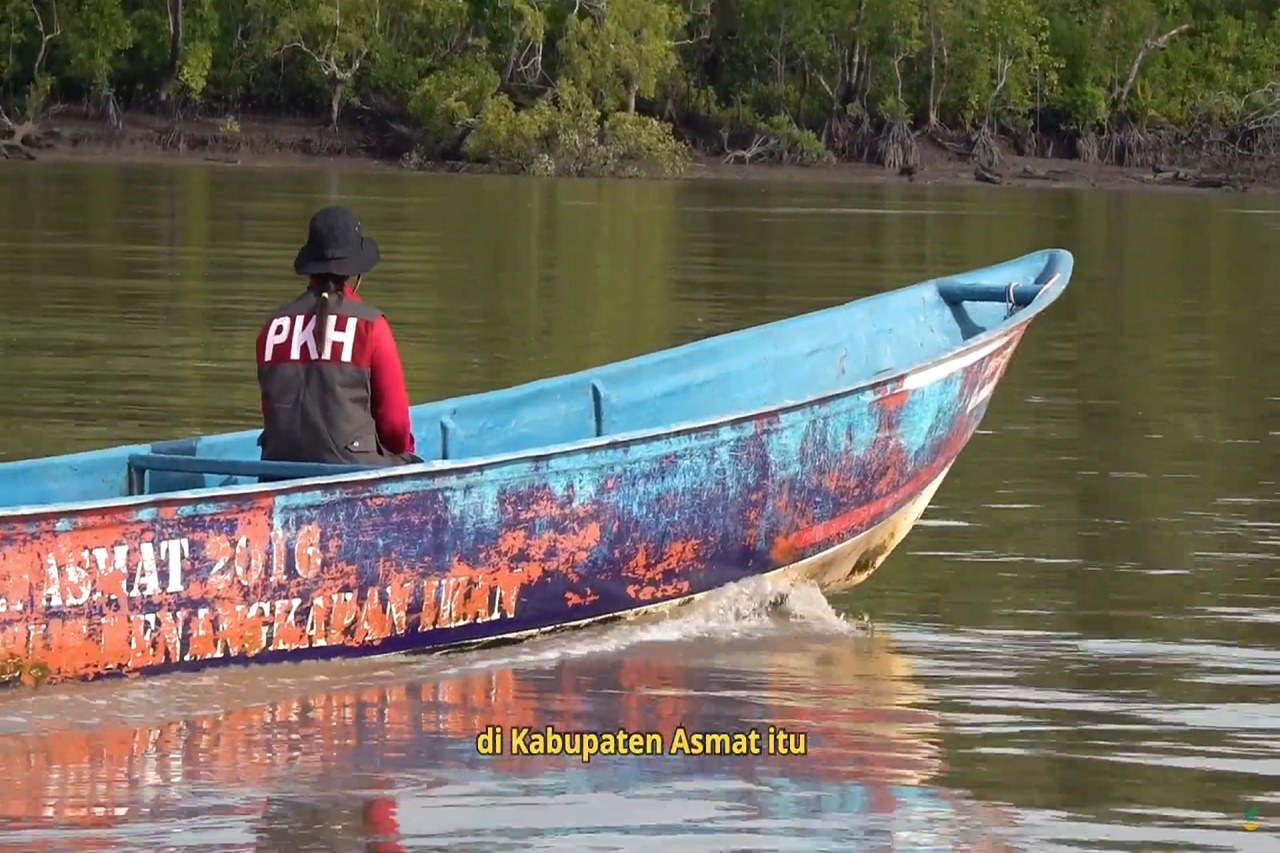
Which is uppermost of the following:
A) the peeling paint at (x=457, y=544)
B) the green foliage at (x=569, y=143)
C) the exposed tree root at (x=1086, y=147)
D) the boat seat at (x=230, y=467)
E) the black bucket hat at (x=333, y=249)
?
the exposed tree root at (x=1086, y=147)

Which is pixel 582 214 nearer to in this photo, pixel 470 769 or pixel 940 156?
pixel 940 156

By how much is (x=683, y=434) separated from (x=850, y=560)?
1.33 m

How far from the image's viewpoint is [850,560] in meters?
9.57

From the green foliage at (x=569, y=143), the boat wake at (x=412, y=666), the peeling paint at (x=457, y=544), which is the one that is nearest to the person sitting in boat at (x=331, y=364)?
the peeling paint at (x=457, y=544)

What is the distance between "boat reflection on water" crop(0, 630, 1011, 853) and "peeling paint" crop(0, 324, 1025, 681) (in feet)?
0.87

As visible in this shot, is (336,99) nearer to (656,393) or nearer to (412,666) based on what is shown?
(656,393)

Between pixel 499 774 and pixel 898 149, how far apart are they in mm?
56366

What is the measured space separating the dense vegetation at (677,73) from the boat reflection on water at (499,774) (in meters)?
50.3

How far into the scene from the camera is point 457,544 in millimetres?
8016

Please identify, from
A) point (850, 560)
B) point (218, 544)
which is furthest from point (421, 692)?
point (850, 560)

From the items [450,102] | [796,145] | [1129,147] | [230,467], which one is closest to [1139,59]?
[1129,147]

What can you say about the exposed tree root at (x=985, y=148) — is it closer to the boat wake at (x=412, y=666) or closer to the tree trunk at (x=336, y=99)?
the tree trunk at (x=336, y=99)

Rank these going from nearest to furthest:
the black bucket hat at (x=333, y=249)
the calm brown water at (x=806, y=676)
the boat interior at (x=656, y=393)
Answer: the calm brown water at (x=806, y=676) → the black bucket hat at (x=333, y=249) → the boat interior at (x=656, y=393)

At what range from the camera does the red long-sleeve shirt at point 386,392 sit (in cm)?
798
